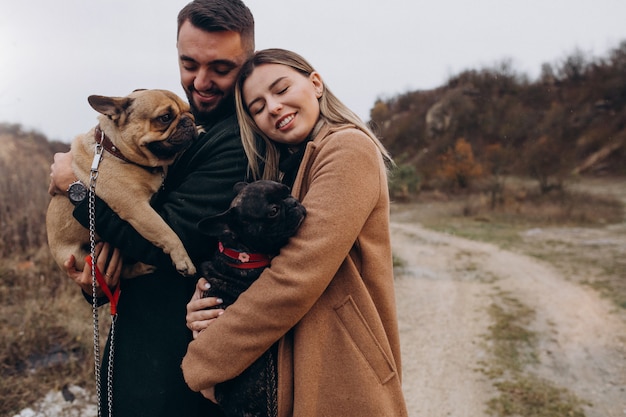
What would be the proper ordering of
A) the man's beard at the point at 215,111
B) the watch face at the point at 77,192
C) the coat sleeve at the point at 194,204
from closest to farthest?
the coat sleeve at the point at 194,204 → the watch face at the point at 77,192 → the man's beard at the point at 215,111

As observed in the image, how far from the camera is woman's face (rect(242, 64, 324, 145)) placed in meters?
2.28

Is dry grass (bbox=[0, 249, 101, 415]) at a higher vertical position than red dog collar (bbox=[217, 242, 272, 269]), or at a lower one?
lower

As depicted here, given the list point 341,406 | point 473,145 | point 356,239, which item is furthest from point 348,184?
point 473,145

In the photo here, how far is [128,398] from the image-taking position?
2.26m

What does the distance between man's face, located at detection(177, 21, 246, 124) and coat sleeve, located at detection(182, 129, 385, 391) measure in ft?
2.82

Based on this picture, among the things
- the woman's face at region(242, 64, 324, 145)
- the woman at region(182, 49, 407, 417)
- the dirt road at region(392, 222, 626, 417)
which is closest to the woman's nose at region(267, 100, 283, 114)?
the woman's face at region(242, 64, 324, 145)

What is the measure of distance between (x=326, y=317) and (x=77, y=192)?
139 cm

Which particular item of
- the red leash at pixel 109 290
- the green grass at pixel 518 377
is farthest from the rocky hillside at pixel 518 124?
the red leash at pixel 109 290

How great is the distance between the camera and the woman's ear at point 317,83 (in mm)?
2402

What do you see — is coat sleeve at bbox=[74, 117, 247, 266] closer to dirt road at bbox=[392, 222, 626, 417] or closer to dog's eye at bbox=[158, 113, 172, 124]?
dog's eye at bbox=[158, 113, 172, 124]

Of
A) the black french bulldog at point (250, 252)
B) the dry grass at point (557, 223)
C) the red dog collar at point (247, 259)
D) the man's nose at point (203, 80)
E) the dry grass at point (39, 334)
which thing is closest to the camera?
the black french bulldog at point (250, 252)

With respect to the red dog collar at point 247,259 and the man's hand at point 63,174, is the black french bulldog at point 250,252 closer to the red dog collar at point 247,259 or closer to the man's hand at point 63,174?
the red dog collar at point 247,259

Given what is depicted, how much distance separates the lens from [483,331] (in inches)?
330

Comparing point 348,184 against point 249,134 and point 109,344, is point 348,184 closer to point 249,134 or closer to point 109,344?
point 249,134
